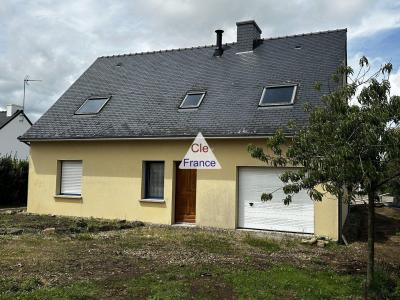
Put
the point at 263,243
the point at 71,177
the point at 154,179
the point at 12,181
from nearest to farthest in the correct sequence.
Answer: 1. the point at 263,243
2. the point at 154,179
3. the point at 71,177
4. the point at 12,181

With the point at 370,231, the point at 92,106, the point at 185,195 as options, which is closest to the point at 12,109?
the point at 92,106

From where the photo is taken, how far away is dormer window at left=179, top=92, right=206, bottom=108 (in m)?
14.9

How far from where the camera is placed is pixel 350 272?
27.2ft

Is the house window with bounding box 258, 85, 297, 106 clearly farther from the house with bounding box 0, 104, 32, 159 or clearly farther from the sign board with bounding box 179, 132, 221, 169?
the house with bounding box 0, 104, 32, 159

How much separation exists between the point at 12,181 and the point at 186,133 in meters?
11.2

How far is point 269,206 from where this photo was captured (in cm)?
1310

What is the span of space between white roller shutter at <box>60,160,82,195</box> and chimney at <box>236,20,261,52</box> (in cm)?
778

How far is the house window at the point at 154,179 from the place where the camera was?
48.3 feet

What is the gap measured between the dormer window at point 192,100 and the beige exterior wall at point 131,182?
1.54 metres

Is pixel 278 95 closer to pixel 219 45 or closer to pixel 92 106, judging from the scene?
pixel 219 45

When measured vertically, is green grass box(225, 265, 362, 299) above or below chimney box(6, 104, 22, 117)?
below

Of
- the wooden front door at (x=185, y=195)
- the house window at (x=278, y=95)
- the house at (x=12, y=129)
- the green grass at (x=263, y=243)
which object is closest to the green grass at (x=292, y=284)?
the green grass at (x=263, y=243)

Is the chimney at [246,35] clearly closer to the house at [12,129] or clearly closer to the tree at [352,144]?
the tree at [352,144]

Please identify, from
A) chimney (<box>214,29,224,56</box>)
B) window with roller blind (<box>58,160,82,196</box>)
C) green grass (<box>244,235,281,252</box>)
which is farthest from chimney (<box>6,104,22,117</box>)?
green grass (<box>244,235,281,252</box>)
